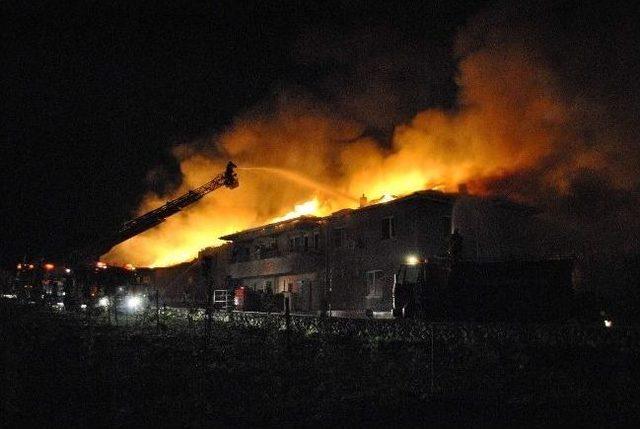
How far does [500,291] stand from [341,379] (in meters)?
6.44

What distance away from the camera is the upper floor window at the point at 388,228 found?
2586 centimetres

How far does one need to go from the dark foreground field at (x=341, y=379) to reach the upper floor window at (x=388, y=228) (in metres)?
13.7

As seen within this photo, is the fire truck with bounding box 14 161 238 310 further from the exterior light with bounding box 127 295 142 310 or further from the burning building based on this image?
the burning building

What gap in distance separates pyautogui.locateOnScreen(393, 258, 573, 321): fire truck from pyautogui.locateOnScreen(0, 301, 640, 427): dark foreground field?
215cm

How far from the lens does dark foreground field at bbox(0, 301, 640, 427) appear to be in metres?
5.98

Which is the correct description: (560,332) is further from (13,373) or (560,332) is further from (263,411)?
(13,373)

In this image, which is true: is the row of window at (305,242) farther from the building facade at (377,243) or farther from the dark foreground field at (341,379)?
the dark foreground field at (341,379)

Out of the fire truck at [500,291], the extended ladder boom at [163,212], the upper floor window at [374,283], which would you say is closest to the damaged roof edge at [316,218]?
the upper floor window at [374,283]

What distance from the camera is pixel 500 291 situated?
41.8 ft

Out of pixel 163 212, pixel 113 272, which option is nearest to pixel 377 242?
pixel 163 212

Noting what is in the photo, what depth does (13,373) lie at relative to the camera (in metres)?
8.20

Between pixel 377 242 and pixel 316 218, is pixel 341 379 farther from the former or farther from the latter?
pixel 316 218

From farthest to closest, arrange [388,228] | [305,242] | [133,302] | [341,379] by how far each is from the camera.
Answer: [305,242] → [133,302] → [388,228] → [341,379]

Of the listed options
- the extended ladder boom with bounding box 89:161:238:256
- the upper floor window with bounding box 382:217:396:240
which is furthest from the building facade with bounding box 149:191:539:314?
the extended ladder boom with bounding box 89:161:238:256
